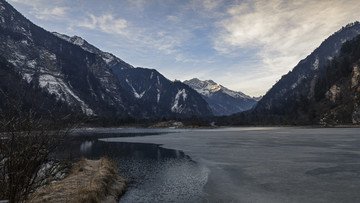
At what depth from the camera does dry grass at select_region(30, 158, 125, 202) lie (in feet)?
46.5

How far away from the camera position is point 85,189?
15.6 meters

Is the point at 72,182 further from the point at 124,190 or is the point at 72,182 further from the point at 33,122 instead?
the point at 33,122

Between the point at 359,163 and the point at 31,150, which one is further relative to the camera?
the point at 359,163

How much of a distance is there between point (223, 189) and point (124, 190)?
807 centimetres

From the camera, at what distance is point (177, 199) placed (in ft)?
53.3

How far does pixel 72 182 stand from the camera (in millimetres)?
18562

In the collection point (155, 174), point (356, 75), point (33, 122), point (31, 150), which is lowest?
point (155, 174)

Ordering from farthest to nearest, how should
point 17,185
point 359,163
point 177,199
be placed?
point 359,163 → point 177,199 → point 17,185

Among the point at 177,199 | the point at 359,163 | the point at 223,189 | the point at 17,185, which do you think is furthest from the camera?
the point at 359,163

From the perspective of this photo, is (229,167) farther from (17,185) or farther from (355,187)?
(17,185)

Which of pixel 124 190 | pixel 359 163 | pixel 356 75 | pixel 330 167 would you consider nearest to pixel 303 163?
pixel 330 167

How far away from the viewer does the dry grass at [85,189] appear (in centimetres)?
1416

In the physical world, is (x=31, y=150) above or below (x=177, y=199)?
above

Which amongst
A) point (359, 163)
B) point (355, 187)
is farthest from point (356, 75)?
point (355, 187)
